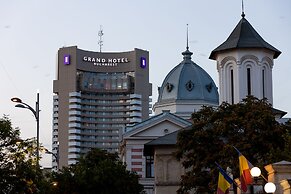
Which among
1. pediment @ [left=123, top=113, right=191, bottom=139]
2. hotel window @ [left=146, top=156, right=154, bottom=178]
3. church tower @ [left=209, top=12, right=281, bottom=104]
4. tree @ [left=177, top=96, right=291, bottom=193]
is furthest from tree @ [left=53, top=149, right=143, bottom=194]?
hotel window @ [left=146, top=156, right=154, bottom=178]

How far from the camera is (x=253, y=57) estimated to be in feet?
246

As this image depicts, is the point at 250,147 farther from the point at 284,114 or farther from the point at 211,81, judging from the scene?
the point at 211,81

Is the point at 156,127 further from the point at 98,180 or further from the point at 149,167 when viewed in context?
the point at 98,180

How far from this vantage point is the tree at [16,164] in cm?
4125

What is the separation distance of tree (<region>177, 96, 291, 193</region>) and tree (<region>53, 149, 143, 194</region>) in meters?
14.9

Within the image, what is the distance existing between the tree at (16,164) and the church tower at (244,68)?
34782 mm

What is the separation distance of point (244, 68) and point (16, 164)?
37.6 metres

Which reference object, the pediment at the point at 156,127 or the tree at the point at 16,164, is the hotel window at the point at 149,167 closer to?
the pediment at the point at 156,127

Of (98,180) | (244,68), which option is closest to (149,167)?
(244,68)

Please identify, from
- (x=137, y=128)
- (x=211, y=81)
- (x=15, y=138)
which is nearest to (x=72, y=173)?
(x=137, y=128)

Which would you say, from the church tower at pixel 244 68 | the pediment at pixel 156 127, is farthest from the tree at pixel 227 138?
the pediment at pixel 156 127

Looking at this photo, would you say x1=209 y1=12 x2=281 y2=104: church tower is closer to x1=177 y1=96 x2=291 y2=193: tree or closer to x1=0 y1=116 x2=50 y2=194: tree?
x1=177 y1=96 x2=291 y2=193: tree

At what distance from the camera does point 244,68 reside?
75062 mm

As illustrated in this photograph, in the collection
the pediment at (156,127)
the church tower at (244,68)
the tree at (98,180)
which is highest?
the church tower at (244,68)
